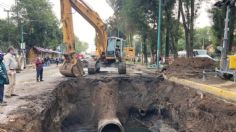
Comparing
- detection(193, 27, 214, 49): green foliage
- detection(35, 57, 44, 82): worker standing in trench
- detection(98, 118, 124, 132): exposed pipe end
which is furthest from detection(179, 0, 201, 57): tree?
detection(193, 27, 214, 49): green foliage

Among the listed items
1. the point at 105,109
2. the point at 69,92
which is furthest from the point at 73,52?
the point at 105,109

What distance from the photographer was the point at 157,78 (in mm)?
24297

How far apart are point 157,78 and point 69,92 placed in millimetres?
5690

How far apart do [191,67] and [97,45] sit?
21.1ft

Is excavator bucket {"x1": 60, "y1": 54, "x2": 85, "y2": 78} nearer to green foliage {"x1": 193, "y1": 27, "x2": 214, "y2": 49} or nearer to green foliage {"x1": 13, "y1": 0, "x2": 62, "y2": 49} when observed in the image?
green foliage {"x1": 13, "y1": 0, "x2": 62, "y2": 49}

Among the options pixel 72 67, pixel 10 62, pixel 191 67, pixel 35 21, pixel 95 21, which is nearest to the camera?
pixel 10 62

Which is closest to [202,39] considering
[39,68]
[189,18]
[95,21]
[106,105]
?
[189,18]

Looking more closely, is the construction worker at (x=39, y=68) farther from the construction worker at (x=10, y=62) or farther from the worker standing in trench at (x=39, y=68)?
the construction worker at (x=10, y=62)

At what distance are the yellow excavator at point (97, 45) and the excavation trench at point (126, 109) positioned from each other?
138 cm

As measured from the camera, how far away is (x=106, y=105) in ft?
69.3

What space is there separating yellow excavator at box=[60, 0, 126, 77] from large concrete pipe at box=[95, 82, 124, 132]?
230cm

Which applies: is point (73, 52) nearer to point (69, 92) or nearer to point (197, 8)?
point (69, 92)

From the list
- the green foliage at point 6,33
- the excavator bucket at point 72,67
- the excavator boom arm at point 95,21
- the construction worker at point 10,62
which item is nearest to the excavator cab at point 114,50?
the excavator boom arm at point 95,21

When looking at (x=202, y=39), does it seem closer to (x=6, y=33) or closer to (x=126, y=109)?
(x=6, y=33)
